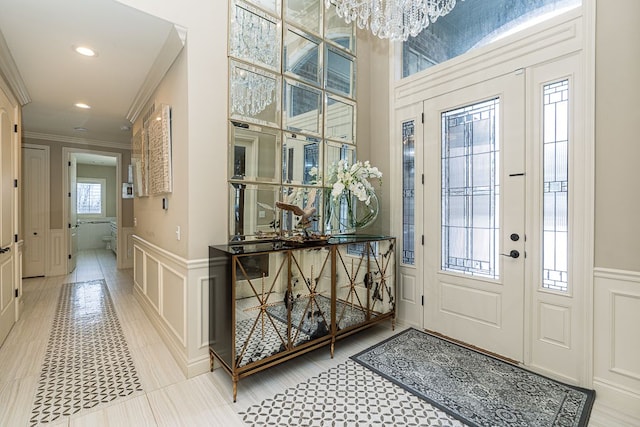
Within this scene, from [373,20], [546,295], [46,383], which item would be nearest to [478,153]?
[546,295]

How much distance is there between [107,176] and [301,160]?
9.24 m

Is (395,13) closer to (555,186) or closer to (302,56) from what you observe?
(302,56)

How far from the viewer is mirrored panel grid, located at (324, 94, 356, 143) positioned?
10.2ft

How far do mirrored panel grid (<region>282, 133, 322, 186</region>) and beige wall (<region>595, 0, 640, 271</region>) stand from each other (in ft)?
6.93

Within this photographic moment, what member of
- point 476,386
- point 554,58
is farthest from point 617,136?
point 476,386

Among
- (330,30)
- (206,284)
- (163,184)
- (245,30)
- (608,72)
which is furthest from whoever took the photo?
(330,30)

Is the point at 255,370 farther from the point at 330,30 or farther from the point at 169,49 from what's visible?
the point at 330,30

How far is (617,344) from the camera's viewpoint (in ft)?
6.39

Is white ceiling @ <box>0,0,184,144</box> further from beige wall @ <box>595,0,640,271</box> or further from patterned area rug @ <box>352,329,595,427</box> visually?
patterned area rug @ <box>352,329,595,427</box>

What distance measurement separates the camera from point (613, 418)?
1814 millimetres

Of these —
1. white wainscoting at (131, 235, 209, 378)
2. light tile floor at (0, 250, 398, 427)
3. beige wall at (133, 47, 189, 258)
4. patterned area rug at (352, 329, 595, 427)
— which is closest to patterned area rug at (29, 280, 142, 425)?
light tile floor at (0, 250, 398, 427)

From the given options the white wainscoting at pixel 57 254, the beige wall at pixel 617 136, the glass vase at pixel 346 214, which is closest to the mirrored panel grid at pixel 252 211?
the glass vase at pixel 346 214

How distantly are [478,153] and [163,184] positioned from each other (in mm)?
2788

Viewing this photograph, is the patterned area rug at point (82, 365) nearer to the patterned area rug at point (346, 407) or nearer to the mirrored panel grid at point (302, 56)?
the patterned area rug at point (346, 407)
